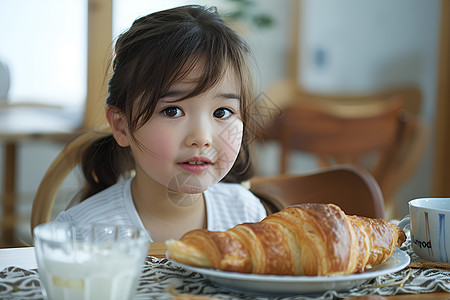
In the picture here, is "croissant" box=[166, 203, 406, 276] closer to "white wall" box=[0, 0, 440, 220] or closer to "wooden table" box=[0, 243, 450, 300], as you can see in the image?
"wooden table" box=[0, 243, 450, 300]

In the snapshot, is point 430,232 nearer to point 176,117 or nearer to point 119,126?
point 176,117

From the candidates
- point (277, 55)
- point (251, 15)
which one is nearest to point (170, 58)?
point (251, 15)

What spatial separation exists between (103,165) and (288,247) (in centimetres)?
62

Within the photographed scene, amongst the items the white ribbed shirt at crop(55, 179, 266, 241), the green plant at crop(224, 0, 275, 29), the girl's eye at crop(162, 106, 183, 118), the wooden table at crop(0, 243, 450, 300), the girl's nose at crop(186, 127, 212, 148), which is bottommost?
the wooden table at crop(0, 243, 450, 300)

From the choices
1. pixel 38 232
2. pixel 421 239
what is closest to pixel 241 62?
pixel 421 239

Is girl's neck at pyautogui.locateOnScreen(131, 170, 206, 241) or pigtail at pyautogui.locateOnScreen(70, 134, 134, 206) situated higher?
pigtail at pyautogui.locateOnScreen(70, 134, 134, 206)

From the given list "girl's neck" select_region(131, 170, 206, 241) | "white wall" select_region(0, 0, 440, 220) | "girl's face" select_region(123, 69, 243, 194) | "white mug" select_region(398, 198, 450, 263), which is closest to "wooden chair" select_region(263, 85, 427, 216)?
"white wall" select_region(0, 0, 440, 220)

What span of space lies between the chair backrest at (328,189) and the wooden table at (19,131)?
6.07 feet

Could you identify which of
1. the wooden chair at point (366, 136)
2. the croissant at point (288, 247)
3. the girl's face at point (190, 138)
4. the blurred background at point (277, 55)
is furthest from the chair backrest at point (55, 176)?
the blurred background at point (277, 55)

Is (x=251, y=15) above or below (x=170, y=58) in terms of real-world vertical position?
above

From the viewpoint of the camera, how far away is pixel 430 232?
0.66 m

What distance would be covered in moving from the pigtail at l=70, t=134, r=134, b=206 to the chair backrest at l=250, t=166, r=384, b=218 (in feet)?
0.84

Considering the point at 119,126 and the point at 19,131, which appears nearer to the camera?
the point at 119,126

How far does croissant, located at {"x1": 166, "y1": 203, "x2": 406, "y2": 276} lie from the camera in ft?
1.74
